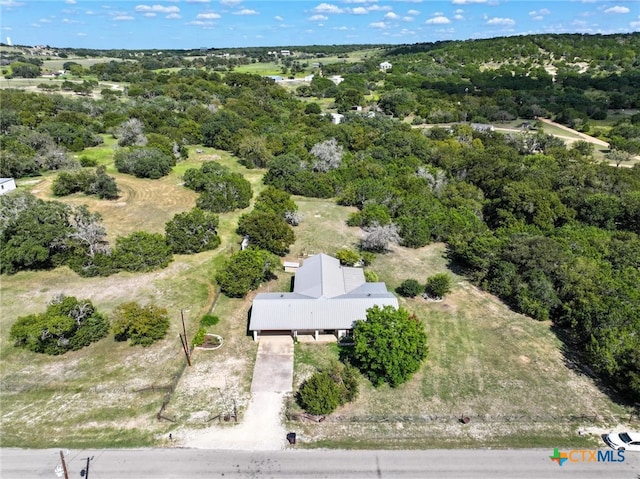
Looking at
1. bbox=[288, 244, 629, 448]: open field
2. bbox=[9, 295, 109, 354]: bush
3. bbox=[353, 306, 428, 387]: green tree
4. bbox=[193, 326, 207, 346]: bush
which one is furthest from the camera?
bbox=[193, 326, 207, 346]: bush

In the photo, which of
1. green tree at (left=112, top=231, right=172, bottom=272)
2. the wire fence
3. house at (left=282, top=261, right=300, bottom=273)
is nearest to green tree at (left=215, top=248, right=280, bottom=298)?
house at (left=282, top=261, right=300, bottom=273)

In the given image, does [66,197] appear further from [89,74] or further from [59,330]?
[89,74]

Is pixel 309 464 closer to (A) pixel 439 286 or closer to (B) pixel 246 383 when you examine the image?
(B) pixel 246 383

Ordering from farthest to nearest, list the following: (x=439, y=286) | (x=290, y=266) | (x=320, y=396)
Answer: (x=290, y=266), (x=439, y=286), (x=320, y=396)

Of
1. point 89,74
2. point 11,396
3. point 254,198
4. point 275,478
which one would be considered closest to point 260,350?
point 275,478

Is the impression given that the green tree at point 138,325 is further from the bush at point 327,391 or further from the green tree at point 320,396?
the green tree at point 320,396

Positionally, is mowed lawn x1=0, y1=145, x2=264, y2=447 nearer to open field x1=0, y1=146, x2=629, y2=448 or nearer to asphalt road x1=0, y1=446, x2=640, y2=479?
open field x1=0, y1=146, x2=629, y2=448

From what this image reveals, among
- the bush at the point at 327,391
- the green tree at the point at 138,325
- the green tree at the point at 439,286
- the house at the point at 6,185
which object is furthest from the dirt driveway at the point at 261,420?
the house at the point at 6,185

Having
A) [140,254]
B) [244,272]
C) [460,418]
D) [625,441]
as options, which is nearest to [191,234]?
[140,254]
